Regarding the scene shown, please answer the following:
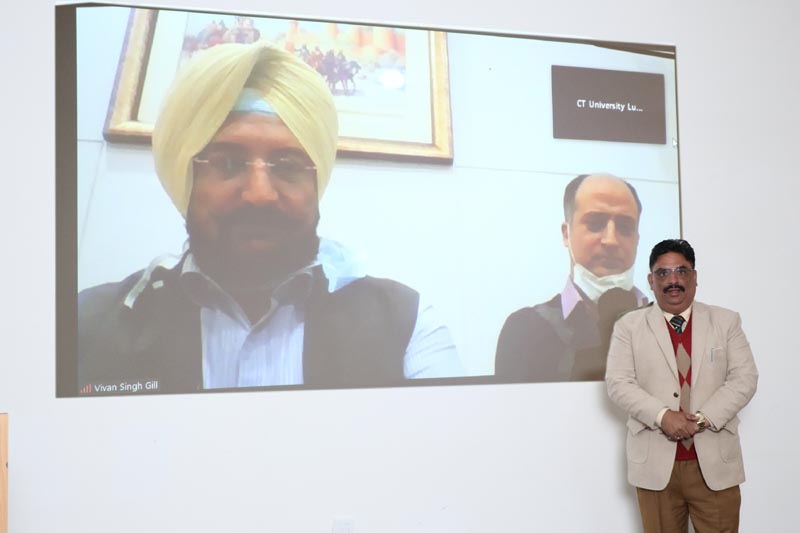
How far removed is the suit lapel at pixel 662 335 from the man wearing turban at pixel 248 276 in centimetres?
92

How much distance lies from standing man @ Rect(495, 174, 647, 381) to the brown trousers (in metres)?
0.62

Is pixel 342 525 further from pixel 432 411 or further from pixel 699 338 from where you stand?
pixel 699 338

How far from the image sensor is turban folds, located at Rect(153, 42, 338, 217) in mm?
3229

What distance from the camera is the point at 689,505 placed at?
3229mm

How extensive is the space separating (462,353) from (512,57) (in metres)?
1.28

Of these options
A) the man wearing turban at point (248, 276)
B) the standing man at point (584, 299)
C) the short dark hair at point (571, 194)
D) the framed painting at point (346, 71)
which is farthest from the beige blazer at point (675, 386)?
the framed painting at point (346, 71)

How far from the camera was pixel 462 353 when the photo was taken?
3.53 metres

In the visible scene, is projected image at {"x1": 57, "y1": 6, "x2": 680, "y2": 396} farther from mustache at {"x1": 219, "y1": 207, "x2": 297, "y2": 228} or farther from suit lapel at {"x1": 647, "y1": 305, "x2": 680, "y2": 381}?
suit lapel at {"x1": 647, "y1": 305, "x2": 680, "y2": 381}

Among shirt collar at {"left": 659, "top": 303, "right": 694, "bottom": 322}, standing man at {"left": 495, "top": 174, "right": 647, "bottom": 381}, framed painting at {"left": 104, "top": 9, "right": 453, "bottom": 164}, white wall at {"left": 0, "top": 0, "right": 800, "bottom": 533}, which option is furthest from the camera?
standing man at {"left": 495, "top": 174, "right": 647, "bottom": 381}

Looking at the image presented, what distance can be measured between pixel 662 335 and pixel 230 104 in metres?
1.88

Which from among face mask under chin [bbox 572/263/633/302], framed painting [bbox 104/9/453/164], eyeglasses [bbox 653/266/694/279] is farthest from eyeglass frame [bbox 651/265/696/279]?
framed painting [bbox 104/9/453/164]

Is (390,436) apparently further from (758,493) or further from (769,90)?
(769,90)

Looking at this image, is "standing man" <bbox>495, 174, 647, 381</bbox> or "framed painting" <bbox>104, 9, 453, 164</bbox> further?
"standing man" <bbox>495, 174, 647, 381</bbox>

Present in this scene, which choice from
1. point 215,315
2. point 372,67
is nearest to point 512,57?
point 372,67
